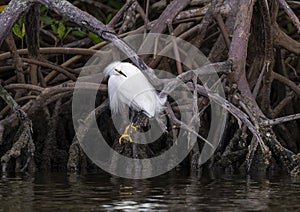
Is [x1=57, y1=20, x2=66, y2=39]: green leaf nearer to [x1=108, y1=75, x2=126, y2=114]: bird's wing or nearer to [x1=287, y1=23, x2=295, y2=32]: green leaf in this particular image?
[x1=108, y1=75, x2=126, y2=114]: bird's wing

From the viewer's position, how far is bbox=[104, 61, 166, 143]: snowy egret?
5023mm

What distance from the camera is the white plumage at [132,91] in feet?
16.5

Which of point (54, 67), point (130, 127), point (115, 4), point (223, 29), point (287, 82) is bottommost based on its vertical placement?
point (130, 127)

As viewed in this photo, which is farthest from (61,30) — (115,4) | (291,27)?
(291,27)

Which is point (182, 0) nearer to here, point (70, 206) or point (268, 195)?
point (268, 195)

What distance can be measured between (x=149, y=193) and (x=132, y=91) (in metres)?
0.70

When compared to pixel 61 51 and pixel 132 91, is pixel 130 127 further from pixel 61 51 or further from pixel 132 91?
pixel 61 51

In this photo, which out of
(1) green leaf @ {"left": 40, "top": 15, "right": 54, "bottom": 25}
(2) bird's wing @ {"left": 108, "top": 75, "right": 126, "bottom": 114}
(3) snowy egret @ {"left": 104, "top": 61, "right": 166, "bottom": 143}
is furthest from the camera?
(1) green leaf @ {"left": 40, "top": 15, "right": 54, "bottom": 25}

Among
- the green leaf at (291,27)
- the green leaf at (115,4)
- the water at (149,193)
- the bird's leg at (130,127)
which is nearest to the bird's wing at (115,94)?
the bird's leg at (130,127)

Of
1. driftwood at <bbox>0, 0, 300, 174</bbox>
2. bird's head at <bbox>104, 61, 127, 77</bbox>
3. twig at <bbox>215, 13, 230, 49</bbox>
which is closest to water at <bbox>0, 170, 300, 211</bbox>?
driftwood at <bbox>0, 0, 300, 174</bbox>

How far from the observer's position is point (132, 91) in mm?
5262

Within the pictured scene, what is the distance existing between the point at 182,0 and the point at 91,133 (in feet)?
4.27

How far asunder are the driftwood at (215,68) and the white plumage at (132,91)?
0.25 feet

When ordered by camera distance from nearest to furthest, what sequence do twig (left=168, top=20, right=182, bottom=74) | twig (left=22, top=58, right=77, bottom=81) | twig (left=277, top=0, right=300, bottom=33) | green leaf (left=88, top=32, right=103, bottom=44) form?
twig (left=277, top=0, right=300, bottom=33), twig (left=168, top=20, right=182, bottom=74), twig (left=22, top=58, right=77, bottom=81), green leaf (left=88, top=32, right=103, bottom=44)
